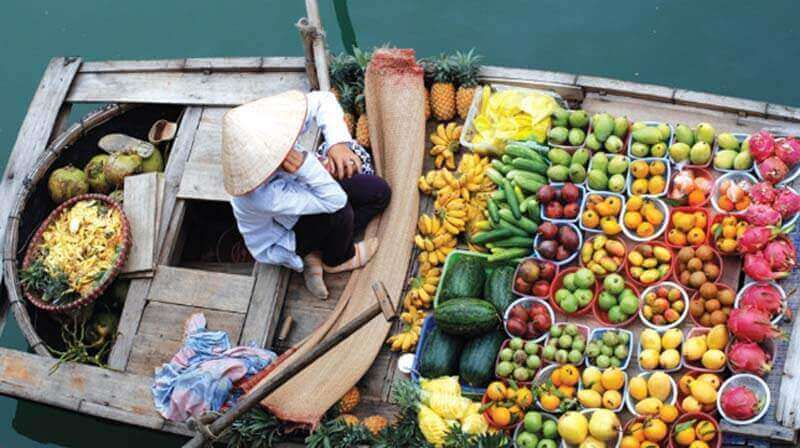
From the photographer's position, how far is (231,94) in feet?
18.7

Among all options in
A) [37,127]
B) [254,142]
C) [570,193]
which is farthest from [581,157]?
[37,127]

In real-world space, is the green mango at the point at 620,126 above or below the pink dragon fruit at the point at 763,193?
above

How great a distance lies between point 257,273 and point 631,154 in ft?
6.84

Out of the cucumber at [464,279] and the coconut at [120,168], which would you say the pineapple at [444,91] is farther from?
the coconut at [120,168]

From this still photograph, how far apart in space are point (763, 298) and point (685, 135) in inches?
37.7

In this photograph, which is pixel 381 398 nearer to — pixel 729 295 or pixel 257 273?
pixel 257 273

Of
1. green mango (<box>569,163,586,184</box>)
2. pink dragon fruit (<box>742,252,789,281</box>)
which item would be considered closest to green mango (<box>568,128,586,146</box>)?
green mango (<box>569,163,586,184</box>)

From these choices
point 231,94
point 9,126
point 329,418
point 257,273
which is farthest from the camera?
point 9,126

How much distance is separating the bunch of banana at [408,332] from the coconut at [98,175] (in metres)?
2.10

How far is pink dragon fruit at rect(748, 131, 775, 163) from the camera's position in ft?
14.9

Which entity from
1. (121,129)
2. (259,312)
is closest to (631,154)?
(259,312)

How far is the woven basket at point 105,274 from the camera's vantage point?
5.18 m

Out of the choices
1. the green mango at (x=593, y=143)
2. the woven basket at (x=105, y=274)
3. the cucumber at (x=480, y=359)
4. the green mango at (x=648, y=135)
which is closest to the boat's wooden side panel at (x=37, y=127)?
the woven basket at (x=105, y=274)

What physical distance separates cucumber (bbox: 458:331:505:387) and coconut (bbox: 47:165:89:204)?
2.62m
